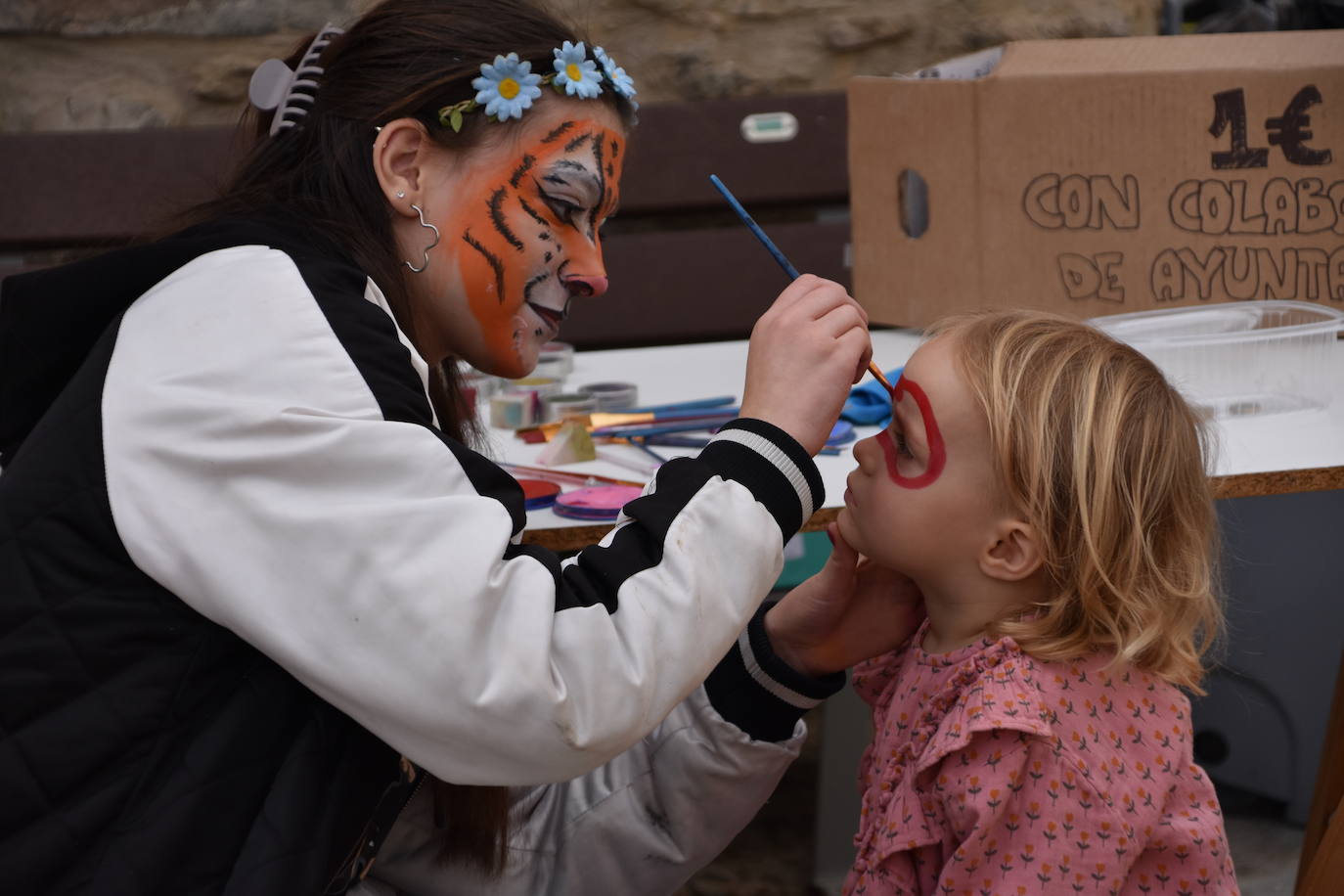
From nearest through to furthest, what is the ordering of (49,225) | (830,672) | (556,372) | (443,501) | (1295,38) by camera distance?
(443,501), (830,672), (1295,38), (556,372), (49,225)

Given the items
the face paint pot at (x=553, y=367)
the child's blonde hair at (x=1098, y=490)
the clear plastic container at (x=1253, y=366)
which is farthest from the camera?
the face paint pot at (x=553, y=367)

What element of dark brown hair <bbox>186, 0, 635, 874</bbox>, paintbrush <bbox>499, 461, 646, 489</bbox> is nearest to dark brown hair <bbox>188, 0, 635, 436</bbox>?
dark brown hair <bbox>186, 0, 635, 874</bbox>

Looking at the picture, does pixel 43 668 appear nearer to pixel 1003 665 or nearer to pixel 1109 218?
pixel 1003 665

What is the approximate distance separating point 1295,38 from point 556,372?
42.1 inches

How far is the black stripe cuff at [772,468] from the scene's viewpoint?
0.89m

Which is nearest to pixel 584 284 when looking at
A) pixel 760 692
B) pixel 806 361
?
pixel 806 361

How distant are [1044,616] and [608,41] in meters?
2.05

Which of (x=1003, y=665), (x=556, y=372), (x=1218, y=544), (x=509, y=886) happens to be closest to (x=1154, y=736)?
(x=1003, y=665)

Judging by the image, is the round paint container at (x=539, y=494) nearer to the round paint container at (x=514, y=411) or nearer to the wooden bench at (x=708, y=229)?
the round paint container at (x=514, y=411)

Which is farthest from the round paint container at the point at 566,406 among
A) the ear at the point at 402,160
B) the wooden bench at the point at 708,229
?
the wooden bench at the point at 708,229

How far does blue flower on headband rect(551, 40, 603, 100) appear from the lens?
1123mm

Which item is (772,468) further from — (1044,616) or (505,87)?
(505,87)

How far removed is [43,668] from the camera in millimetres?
842

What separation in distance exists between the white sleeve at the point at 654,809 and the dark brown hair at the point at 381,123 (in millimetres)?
34
